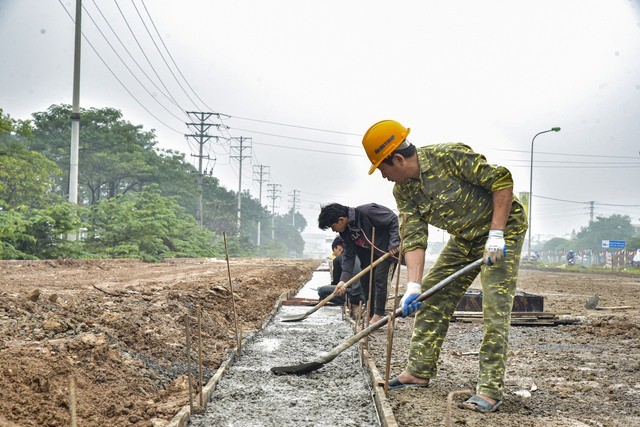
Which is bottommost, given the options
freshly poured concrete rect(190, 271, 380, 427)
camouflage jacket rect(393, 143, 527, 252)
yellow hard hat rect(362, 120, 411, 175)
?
freshly poured concrete rect(190, 271, 380, 427)

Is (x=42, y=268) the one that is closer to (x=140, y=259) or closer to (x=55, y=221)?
(x=55, y=221)

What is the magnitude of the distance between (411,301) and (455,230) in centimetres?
51

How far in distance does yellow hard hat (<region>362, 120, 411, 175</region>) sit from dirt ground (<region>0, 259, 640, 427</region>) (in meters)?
1.47

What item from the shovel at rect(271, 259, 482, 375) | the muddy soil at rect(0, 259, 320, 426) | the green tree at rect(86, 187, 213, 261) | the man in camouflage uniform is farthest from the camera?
the green tree at rect(86, 187, 213, 261)

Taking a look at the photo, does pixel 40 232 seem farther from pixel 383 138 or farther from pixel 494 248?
pixel 494 248

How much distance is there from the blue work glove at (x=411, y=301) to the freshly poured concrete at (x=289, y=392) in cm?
61

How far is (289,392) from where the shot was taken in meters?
4.16

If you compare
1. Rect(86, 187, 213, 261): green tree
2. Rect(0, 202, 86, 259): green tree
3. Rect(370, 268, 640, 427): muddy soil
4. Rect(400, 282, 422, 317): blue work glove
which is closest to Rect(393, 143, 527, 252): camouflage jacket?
Rect(400, 282, 422, 317): blue work glove

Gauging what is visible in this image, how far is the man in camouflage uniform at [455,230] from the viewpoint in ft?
11.8

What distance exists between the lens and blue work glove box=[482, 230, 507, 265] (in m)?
3.48

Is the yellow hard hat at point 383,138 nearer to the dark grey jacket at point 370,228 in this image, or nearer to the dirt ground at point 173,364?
the dirt ground at point 173,364

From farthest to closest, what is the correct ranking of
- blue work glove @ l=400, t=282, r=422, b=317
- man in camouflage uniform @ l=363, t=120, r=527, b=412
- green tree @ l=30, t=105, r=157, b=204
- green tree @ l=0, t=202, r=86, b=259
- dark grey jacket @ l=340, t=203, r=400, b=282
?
1. green tree @ l=30, t=105, r=157, b=204
2. green tree @ l=0, t=202, r=86, b=259
3. dark grey jacket @ l=340, t=203, r=400, b=282
4. blue work glove @ l=400, t=282, r=422, b=317
5. man in camouflage uniform @ l=363, t=120, r=527, b=412

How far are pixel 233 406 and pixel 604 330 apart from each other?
16.9 feet

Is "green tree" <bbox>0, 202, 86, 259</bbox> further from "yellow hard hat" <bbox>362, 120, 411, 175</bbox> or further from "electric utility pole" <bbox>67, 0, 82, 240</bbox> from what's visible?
"yellow hard hat" <bbox>362, 120, 411, 175</bbox>
